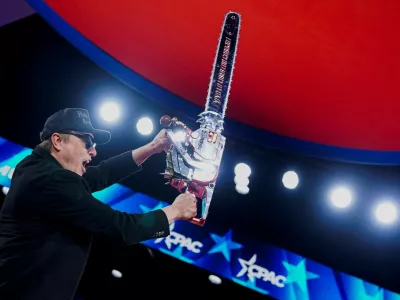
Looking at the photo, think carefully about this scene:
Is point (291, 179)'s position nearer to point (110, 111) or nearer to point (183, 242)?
point (183, 242)

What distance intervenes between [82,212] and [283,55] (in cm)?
243

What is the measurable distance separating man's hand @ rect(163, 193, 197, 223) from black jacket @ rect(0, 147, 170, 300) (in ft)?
0.12

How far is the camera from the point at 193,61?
3.99 meters

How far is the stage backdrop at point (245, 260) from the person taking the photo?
13.7ft

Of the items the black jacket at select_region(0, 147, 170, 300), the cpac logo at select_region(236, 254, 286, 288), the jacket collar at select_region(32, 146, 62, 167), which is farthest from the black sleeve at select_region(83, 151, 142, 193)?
the cpac logo at select_region(236, 254, 286, 288)

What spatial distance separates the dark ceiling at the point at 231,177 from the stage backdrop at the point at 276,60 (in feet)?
0.72

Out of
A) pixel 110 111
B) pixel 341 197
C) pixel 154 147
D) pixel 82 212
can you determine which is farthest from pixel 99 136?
pixel 341 197

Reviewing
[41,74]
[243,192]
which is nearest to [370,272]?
[243,192]

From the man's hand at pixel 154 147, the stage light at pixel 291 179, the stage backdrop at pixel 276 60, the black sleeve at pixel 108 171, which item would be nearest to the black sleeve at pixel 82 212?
the black sleeve at pixel 108 171

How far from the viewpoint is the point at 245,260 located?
4309 mm

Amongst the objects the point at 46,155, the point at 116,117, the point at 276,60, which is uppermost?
the point at 276,60

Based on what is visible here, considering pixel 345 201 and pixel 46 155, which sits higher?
pixel 345 201

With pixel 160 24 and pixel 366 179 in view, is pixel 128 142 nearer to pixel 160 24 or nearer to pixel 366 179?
pixel 160 24

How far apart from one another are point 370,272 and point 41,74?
3.72 meters
